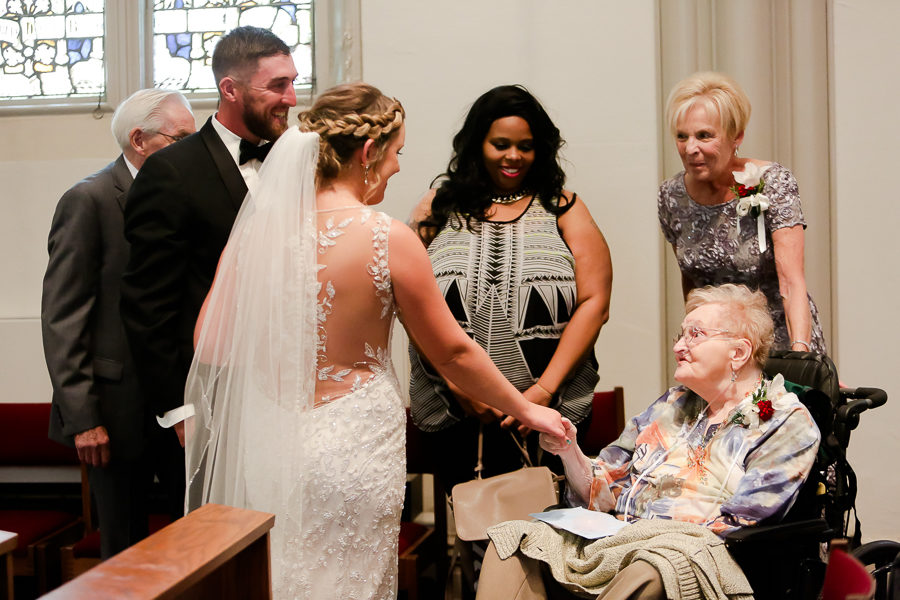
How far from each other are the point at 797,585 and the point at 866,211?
243cm

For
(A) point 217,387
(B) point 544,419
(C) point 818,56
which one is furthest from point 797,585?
(C) point 818,56

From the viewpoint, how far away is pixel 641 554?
226cm

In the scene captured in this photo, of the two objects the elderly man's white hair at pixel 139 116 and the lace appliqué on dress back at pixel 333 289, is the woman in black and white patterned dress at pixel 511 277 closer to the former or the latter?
the lace appliqué on dress back at pixel 333 289

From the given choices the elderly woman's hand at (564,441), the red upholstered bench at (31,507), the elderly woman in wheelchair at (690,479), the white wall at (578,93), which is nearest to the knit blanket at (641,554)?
the elderly woman in wheelchair at (690,479)

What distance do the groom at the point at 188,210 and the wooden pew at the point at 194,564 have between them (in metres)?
0.75

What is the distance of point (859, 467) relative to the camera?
4.34 metres

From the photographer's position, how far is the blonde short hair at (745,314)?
2.70 m

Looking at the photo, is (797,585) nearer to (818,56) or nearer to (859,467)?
(859,467)

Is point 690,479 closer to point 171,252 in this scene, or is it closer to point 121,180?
point 171,252

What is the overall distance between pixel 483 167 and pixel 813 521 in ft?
5.66

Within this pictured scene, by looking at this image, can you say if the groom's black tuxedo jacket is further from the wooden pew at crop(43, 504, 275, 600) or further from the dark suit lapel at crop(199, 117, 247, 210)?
the wooden pew at crop(43, 504, 275, 600)

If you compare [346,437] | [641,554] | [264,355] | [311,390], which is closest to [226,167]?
[264,355]

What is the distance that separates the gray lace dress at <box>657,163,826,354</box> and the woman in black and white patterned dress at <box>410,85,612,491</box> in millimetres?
345

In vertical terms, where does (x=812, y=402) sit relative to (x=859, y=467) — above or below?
above
